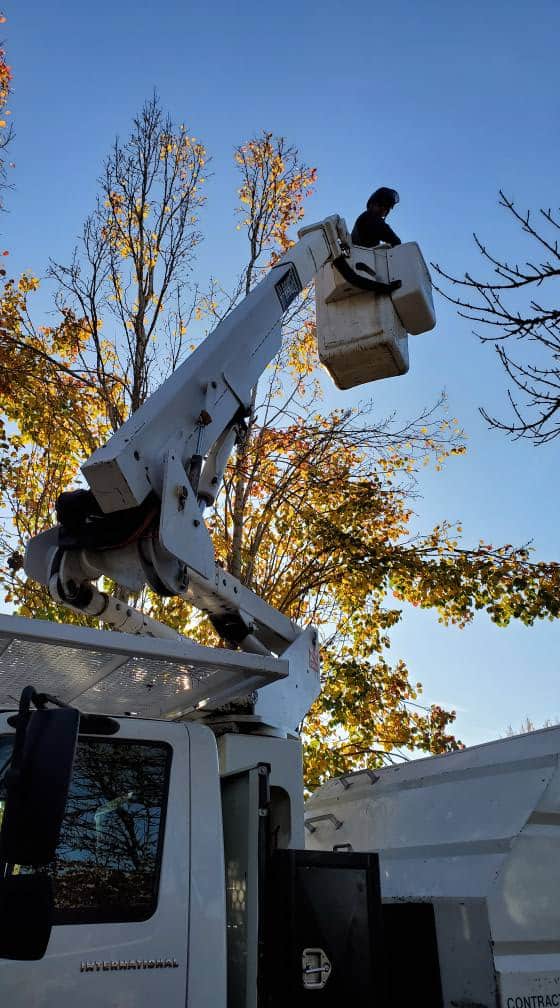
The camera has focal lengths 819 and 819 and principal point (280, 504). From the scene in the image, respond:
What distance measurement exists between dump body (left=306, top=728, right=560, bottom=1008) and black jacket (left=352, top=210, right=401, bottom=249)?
3950 mm

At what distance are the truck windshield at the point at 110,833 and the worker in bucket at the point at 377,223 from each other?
462 centimetres

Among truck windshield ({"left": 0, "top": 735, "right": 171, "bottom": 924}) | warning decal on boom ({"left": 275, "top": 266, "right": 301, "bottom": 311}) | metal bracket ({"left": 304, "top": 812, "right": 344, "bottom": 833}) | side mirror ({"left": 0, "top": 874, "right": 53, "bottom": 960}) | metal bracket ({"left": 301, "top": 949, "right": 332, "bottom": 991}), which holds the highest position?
warning decal on boom ({"left": 275, "top": 266, "right": 301, "bottom": 311})

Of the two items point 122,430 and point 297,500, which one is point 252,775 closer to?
point 122,430

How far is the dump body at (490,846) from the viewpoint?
3195mm

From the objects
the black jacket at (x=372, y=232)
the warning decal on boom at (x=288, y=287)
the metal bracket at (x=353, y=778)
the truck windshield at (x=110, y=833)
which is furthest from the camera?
the black jacket at (x=372, y=232)

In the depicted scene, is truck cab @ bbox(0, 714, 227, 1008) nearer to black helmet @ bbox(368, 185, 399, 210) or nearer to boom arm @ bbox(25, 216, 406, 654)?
boom arm @ bbox(25, 216, 406, 654)

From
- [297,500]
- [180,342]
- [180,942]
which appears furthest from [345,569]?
[180,942]

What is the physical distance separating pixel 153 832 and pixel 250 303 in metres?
3.17

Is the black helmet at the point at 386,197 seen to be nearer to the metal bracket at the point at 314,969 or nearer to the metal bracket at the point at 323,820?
the metal bracket at the point at 323,820

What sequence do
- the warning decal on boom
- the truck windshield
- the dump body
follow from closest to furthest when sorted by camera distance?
the truck windshield, the dump body, the warning decal on boom

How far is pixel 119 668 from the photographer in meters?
3.34

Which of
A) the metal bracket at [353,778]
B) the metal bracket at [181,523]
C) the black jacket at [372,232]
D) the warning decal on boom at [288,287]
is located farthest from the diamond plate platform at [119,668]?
the black jacket at [372,232]

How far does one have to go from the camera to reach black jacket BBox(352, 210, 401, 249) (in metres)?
6.40

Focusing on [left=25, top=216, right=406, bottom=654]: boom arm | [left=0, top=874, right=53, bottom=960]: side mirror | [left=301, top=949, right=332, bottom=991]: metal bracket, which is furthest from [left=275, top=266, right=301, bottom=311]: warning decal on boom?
[left=0, top=874, right=53, bottom=960]: side mirror
